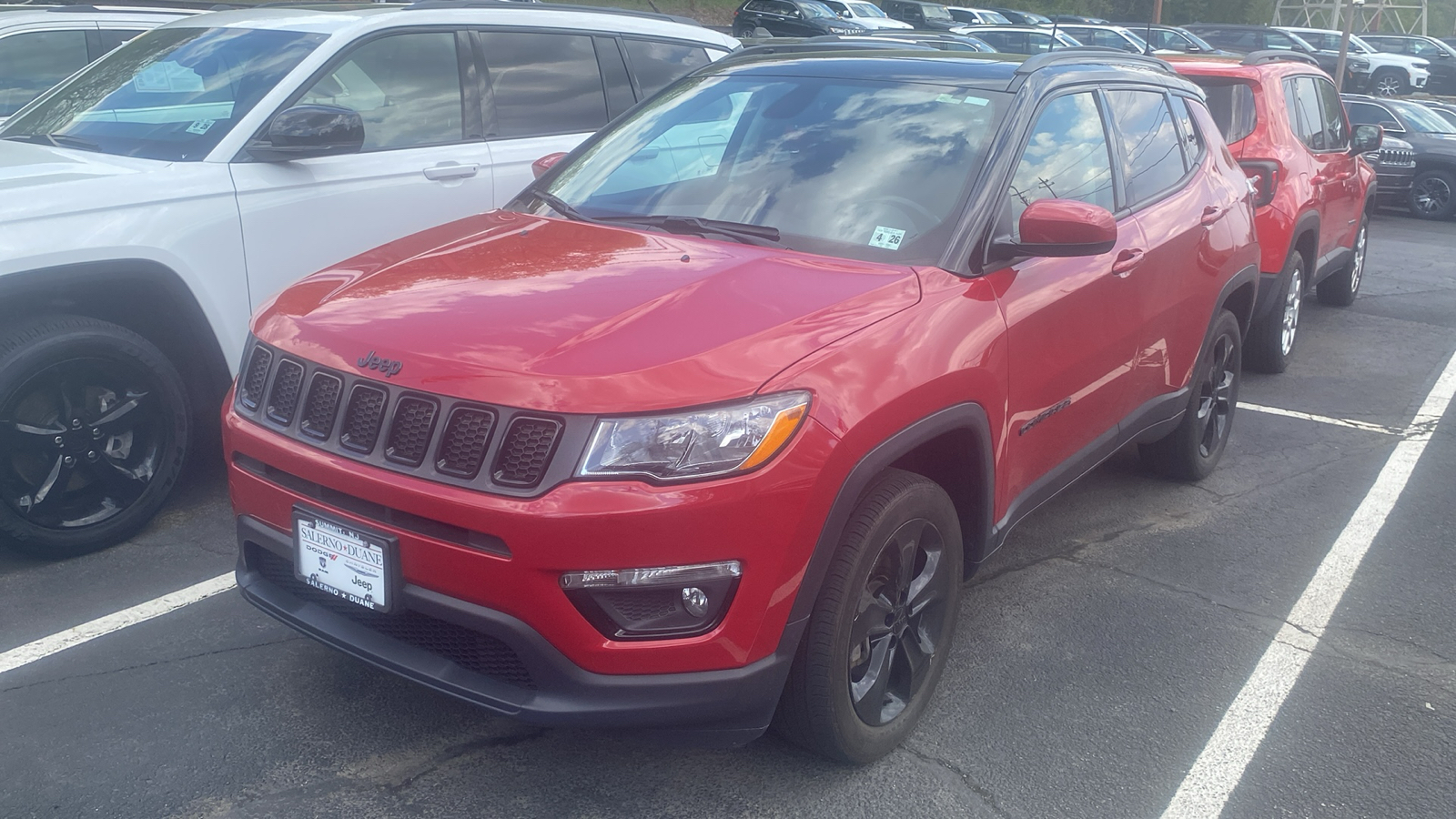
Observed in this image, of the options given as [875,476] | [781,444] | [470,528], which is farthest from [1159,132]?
[470,528]

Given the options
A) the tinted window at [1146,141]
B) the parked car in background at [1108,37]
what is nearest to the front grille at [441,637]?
the tinted window at [1146,141]

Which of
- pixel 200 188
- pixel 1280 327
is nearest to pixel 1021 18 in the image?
pixel 1280 327

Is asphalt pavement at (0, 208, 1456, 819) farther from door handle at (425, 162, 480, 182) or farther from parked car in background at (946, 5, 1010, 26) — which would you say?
parked car in background at (946, 5, 1010, 26)

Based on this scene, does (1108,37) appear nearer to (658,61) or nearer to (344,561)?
(658,61)

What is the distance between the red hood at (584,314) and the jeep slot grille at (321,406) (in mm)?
45

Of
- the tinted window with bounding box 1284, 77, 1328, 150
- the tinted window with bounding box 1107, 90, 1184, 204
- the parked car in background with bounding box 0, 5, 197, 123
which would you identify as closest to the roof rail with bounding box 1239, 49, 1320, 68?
the tinted window with bounding box 1284, 77, 1328, 150

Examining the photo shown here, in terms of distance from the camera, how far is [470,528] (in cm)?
249

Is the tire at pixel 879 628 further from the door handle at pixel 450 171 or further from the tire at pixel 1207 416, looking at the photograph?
the door handle at pixel 450 171

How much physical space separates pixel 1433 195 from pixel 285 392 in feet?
54.6

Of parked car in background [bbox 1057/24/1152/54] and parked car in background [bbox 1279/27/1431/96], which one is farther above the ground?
parked car in background [bbox 1057/24/1152/54]

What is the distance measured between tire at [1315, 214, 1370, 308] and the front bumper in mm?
8048

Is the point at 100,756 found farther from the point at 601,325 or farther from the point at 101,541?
the point at 601,325

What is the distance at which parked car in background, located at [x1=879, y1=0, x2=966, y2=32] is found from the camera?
116 ft

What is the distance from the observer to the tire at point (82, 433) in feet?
12.7
